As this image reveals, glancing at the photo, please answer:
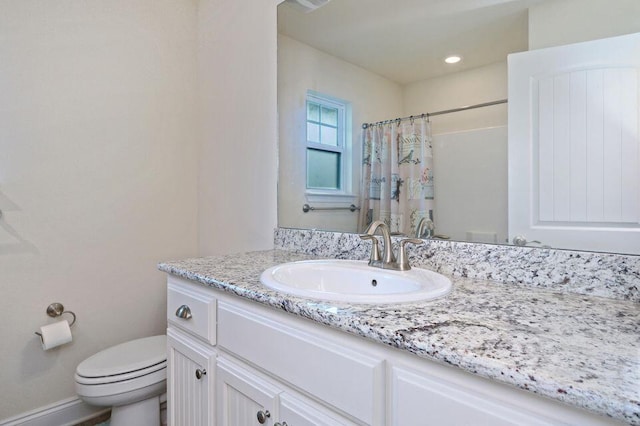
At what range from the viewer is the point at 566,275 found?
2.84 feet

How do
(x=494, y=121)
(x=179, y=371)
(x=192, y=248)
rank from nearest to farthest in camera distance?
(x=494, y=121)
(x=179, y=371)
(x=192, y=248)

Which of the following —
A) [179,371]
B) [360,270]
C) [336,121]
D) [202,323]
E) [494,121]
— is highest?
[336,121]

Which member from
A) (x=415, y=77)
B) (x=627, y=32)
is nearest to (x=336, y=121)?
(x=415, y=77)

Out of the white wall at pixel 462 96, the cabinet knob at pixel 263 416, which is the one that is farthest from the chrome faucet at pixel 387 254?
the cabinet knob at pixel 263 416

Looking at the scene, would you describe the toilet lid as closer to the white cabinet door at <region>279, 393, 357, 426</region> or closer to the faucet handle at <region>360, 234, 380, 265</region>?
the white cabinet door at <region>279, 393, 357, 426</region>

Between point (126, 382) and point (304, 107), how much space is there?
1.41 meters

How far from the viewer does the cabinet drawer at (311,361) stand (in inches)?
25.3

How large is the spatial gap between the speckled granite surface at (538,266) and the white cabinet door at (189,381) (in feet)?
2.16

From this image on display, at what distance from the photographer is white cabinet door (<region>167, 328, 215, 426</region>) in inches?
41.9

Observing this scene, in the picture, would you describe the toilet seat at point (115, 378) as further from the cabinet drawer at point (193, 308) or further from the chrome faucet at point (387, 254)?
the chrome faucet at point (387, 254)

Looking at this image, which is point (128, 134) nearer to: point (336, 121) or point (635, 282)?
point (336, 121)

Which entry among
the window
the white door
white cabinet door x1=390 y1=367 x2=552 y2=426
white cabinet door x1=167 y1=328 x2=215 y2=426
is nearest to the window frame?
the window

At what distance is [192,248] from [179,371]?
43.2 inches

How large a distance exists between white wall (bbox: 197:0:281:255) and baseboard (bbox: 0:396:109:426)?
0.97 meters
